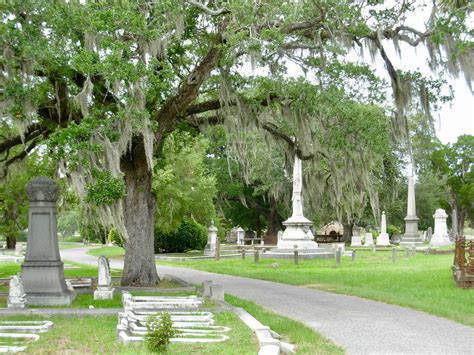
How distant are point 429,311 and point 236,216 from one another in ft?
126

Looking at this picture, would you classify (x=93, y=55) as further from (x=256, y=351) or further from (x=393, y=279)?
(x=393, y=279)

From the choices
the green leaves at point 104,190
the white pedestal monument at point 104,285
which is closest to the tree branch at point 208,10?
the green leaves at point 104,190

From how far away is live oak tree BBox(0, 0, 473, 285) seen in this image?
11961 millimetres

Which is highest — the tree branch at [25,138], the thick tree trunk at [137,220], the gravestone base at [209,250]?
the tree branch at [25,138]

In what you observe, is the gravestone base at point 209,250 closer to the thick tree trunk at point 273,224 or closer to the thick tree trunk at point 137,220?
the thick tree trunk at point 273,224

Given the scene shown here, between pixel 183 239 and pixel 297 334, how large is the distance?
27085 millimetres

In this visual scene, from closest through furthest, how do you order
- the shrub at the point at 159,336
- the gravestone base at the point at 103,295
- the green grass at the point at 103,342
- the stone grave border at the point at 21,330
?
the shrub at the point at 159,336
the green grass at the point at 103,342
the stone grave border at the point at 21,330
the gravestone base at the point at 103,295

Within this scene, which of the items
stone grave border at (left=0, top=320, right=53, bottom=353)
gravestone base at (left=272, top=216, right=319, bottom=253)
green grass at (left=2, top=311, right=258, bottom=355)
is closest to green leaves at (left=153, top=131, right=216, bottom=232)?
gravestone base at (left=272, top=216, right=319, bottom=253)

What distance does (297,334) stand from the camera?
28.5 feet

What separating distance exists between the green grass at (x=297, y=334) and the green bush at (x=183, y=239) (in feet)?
77.7

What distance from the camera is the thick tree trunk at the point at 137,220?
14.7 metres

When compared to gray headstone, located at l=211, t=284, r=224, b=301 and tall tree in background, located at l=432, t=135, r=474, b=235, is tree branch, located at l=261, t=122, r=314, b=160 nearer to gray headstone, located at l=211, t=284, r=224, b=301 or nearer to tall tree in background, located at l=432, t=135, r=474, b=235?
gray headstone, located at l=211, t=284, r=224, b=301

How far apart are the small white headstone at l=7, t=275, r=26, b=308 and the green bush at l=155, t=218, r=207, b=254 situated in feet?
75.8

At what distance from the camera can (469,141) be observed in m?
63.6
